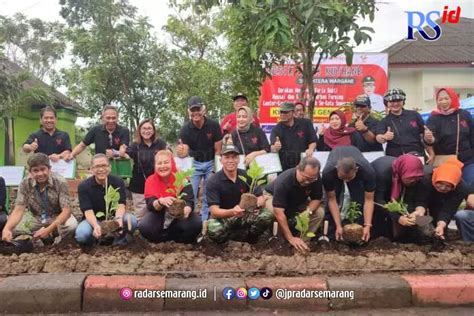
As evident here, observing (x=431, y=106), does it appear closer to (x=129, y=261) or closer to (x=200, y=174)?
(x=200, y=174)

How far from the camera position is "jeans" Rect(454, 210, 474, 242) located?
471 centimetres

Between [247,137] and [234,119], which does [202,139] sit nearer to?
[247,137]

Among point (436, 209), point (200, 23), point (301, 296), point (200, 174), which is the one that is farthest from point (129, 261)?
→ point (200, 23)

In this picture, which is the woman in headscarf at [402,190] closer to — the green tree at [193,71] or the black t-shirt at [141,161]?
the black t-shirt at [141,161]

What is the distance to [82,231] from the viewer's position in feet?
14.5

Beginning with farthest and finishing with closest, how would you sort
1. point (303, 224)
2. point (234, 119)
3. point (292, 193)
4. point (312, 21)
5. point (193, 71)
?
point (193, 71)
point (234, 119)
point (292, 193)
point (303, 224)
point (312, 21)

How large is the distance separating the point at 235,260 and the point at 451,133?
2.94 metres

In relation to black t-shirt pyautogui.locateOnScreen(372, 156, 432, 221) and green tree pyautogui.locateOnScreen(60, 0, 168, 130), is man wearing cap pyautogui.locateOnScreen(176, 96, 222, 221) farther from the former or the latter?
green tree pyautogui.locateOnScreen(60, 0, 168, 130)

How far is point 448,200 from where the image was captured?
4578 mm

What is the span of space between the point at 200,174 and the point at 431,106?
1352cm

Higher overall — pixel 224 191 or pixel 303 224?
pixel 224 191

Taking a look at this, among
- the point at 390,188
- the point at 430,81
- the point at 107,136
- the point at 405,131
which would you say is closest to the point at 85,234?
the point at 107,136

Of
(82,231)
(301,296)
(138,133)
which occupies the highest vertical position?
(138,133)

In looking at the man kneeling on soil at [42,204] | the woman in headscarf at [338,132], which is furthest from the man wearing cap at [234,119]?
the man kneeling on soil at [42,204]
